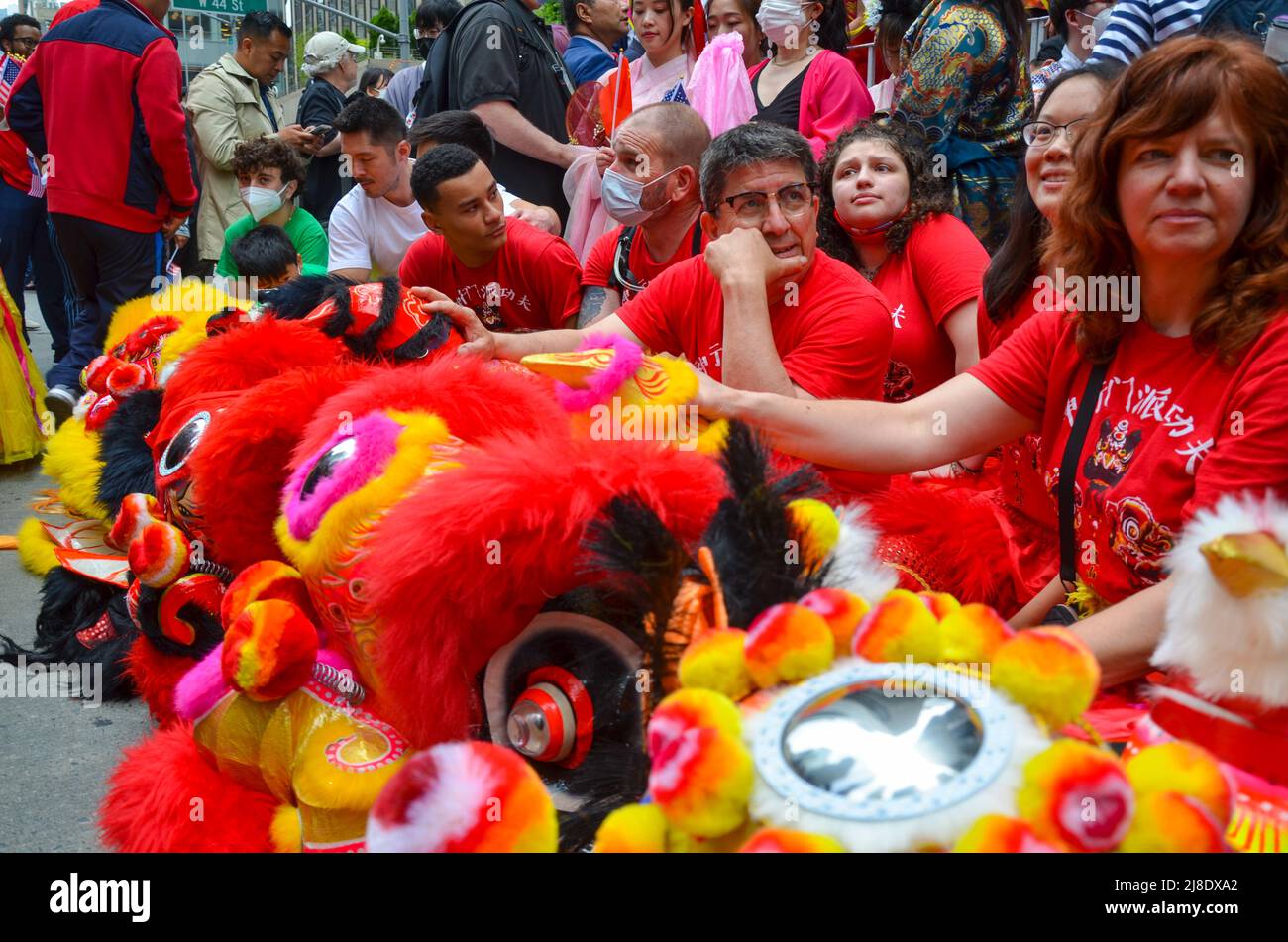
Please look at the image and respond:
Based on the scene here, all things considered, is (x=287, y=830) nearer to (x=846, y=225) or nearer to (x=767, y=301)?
(x=767, y=301)

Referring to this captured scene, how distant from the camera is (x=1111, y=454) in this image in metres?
1.70

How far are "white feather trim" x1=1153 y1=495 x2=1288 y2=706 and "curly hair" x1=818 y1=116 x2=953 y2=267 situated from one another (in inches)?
88.7

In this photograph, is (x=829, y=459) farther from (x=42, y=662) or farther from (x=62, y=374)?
(x=62, y=374)

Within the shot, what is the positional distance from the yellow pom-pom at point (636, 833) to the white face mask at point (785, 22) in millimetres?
3724

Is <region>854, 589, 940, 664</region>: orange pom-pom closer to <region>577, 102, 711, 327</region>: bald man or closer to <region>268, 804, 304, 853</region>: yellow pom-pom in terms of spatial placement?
<region>268, 804, 304, 853</region>: yellow pom-pom

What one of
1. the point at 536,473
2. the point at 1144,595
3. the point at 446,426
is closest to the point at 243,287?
the point at 446,426

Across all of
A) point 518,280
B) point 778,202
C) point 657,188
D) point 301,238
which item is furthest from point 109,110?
point 778,202

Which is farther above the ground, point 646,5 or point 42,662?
point 646,5

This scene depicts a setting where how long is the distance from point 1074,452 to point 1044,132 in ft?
3.70

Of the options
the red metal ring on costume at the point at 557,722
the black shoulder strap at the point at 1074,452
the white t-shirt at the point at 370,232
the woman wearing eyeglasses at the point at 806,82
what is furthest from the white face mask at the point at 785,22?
the red metal ring on costume at the point at 557,722

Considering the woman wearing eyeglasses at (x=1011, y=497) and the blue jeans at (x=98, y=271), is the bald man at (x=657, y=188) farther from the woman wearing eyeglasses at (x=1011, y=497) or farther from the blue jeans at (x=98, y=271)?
the blue jeans at (x=98, y=271)

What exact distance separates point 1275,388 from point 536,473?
943 mm

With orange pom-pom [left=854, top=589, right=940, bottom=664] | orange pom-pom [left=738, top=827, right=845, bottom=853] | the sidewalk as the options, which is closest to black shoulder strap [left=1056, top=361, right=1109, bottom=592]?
orange pom-pom [left=854, top=589, right=940, bottom=664]

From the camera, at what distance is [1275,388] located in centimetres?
150
